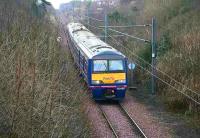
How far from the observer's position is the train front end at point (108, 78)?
22.8 m

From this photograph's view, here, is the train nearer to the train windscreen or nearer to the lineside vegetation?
the train windscreen

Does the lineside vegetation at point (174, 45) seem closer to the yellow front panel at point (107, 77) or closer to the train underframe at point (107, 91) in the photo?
the train underframe at point (107, 91)

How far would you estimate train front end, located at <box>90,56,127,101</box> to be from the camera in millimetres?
22766

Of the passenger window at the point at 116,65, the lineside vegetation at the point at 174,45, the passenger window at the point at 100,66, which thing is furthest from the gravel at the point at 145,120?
the passenger window at the point at 100,66

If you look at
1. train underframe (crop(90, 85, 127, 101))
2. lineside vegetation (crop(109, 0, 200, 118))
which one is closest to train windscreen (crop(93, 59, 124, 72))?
train underframe (crop(90, 85, 127, 101))

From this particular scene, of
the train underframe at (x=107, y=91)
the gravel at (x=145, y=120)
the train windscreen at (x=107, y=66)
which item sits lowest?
the gravel at (x=145, y=120)

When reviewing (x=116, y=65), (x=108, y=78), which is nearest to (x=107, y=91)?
(x=108, y=78)

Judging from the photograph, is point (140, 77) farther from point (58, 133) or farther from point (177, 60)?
point (58, 133)

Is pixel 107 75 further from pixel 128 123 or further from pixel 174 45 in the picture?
pixel 174 45

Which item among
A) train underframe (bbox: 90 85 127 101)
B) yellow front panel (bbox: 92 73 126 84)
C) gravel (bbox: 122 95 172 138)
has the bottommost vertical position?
gravel (bbox: 122 95 172 138)

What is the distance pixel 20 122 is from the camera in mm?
10039

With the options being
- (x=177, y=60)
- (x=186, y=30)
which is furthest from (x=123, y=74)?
(x=186, y=30)

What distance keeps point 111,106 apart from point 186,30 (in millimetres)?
9600

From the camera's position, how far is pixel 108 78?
899 inches
